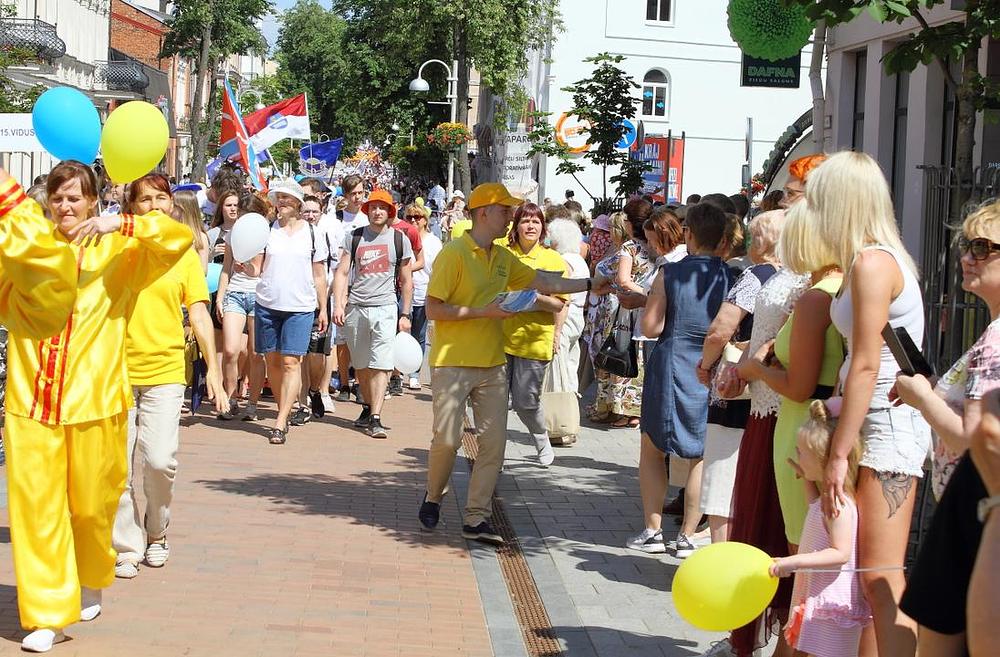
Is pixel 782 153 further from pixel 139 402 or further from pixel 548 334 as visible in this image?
pixel 139 402

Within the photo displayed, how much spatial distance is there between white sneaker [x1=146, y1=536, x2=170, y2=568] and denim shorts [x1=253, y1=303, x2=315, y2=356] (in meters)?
4.46

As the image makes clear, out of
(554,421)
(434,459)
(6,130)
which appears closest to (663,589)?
(434,459)

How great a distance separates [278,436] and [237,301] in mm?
1503

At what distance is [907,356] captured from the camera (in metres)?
3.99

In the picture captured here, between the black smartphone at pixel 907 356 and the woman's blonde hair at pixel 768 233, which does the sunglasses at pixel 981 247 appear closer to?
the black smartphone at pixel 907 356

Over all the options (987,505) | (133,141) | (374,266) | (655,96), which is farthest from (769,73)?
(655,96)

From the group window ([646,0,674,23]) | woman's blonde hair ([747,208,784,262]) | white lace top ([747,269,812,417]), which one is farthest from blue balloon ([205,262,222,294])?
window ([646,0,674,23])

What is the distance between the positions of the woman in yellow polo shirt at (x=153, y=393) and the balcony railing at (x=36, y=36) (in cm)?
3134

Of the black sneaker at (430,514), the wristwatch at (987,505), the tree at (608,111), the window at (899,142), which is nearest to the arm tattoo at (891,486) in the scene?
the wristwatch at (987,505)

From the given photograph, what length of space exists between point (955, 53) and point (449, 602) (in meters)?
3.45

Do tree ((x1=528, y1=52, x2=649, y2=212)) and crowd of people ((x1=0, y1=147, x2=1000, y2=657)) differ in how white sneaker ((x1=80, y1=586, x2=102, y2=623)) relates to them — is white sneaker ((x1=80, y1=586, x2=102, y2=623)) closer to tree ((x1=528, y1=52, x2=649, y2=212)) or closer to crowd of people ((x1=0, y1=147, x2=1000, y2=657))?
crowd of people ((x1=0, y1=147, x2=1000, y2=657))

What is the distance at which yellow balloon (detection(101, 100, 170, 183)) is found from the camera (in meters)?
5.56

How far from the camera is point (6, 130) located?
12008 millimetres

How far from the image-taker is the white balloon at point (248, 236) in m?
10.9
